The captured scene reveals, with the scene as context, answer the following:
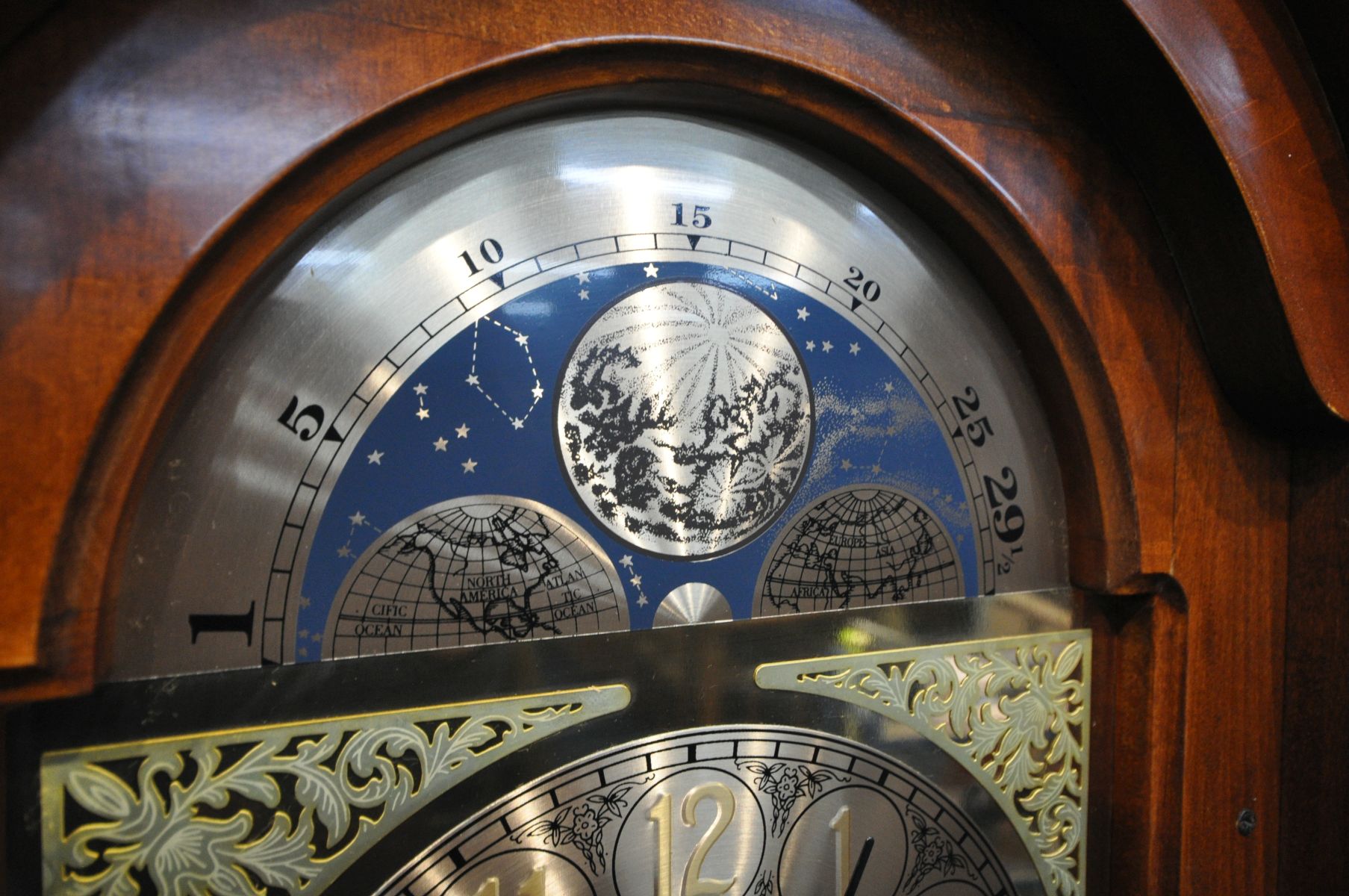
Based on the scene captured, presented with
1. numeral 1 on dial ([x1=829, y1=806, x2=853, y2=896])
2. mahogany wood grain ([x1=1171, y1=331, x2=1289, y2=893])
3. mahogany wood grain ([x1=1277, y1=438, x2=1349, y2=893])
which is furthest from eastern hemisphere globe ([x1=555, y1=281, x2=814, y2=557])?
mahogany wood grain ([x1=1277, y1=438, x2=1349, y2=893])

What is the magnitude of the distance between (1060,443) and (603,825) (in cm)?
65

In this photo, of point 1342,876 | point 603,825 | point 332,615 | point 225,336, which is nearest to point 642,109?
point 225,336

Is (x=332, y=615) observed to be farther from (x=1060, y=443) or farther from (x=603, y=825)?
(x=1060, y=443)

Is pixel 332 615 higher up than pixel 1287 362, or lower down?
lower down

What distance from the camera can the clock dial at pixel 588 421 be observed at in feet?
2.43

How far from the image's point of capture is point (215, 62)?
658mm

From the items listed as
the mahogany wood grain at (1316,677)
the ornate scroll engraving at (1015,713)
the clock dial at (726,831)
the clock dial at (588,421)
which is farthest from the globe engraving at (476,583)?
the mahogany wood grain at (1316,677)

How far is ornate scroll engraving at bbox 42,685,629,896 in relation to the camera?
69cm

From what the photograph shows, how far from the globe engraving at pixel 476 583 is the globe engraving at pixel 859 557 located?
0.18 metres

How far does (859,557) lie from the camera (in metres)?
0.96

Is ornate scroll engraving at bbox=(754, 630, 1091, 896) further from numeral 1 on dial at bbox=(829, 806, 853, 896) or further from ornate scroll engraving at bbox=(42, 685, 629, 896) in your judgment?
ornate scroll engraving at bbox=(42, 685, 629, 896)

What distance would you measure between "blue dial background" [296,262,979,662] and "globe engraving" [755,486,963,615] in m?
0.01

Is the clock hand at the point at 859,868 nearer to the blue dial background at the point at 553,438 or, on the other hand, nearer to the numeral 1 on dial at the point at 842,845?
the numeral 1 on dial at the point at 842,845

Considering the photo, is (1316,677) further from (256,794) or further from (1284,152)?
(256,794)
